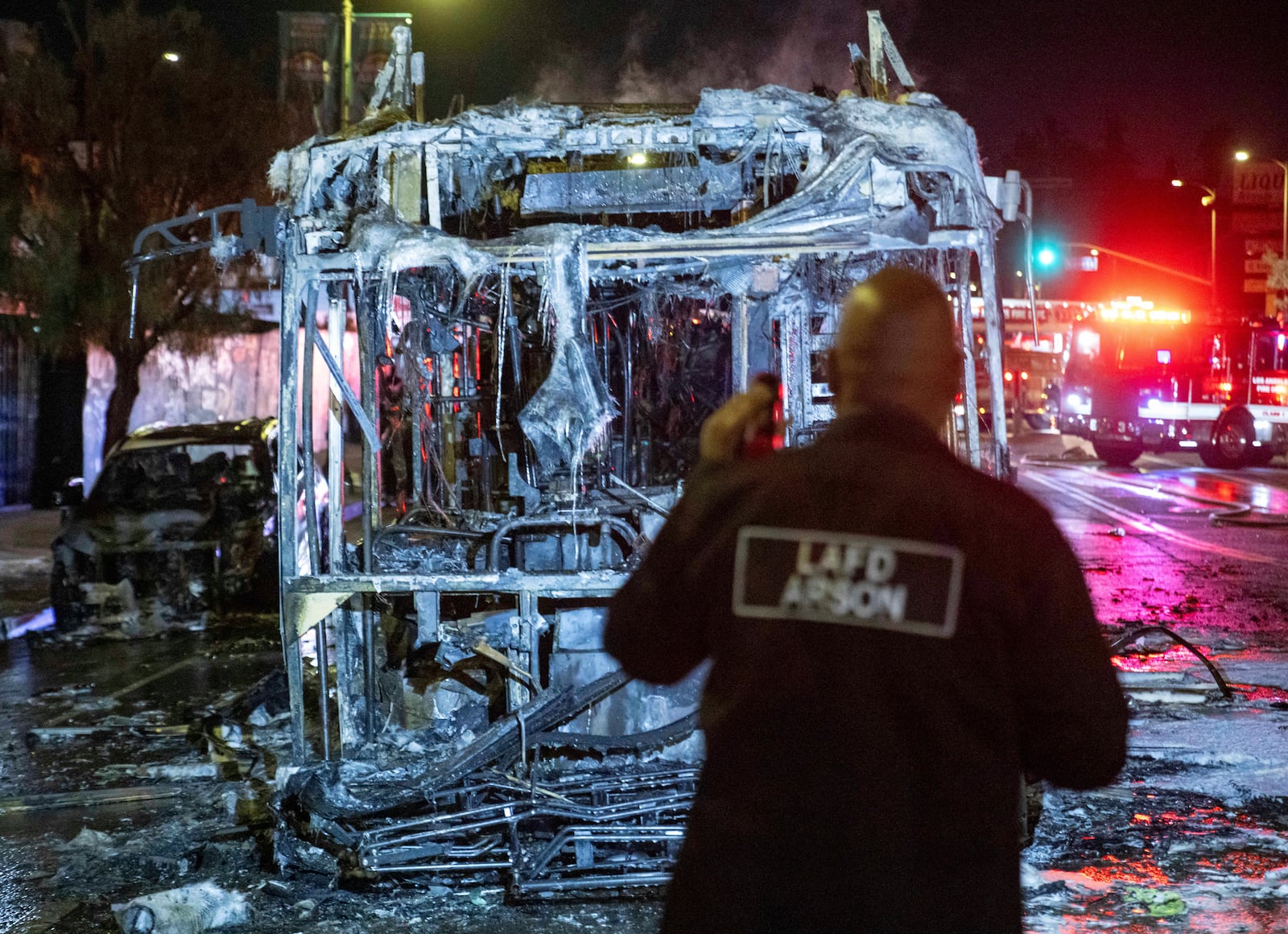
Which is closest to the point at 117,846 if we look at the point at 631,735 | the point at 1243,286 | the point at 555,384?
the point at 631,735

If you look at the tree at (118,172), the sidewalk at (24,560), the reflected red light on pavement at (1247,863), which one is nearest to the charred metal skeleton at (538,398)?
the reflected red light on pavement at (1247,863)

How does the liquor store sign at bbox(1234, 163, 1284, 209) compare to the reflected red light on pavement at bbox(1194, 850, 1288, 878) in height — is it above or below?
above

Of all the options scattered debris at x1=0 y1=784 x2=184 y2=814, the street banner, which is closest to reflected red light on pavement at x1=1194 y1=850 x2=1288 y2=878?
scattered debris at x1=0 y1=784 x2=184 y2=814

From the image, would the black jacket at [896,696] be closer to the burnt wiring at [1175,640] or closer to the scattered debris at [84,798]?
the scattered debris at [84,798]

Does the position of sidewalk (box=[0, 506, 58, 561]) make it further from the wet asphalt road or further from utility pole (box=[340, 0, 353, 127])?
utility pole (box=[340, 0, 353, 127])

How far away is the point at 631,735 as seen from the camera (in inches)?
225

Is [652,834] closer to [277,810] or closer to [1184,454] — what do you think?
[277,810]

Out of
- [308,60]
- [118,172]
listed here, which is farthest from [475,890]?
[308,60]

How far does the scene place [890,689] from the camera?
6.27 feet

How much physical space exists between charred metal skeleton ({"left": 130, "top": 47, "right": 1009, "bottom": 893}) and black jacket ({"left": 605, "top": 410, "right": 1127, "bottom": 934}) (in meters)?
3.23

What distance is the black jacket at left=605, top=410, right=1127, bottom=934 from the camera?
74.9 inches

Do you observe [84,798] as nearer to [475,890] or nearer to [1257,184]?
[475,890]

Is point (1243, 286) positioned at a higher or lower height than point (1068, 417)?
higher

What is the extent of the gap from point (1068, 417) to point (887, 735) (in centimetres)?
2964
